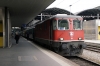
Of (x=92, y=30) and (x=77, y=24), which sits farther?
(x=92, y=30)

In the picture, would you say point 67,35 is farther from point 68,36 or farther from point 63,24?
point 63,24

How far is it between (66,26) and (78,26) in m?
0.98

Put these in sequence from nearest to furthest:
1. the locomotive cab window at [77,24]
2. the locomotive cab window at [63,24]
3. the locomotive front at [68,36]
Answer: the locomotive front at [68,36] → the locomotive cab window at [63,24] → the locomotive cab window at [77,24]

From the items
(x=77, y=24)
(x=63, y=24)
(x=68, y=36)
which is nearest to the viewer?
(x=68, y=36)

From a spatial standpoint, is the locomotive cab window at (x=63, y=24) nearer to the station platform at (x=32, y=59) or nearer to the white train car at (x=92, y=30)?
the station platform at (x=32, y=59)

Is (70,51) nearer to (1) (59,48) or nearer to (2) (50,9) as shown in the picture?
(1) (59,48)

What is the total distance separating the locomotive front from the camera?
1397 centimetres

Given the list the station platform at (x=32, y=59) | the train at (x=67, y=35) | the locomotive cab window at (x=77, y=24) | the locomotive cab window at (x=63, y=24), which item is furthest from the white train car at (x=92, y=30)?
the station platform at (x=32, y=59)

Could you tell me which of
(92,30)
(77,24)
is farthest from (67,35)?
(92,30)

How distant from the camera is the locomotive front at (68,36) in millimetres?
13969

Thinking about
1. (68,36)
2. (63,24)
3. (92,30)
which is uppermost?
(63,24)

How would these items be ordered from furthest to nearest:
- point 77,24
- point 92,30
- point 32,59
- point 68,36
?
point 92,30
point 77,24
point 68,36
point 32,59

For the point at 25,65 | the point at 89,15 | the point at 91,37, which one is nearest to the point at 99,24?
the point at 91,37

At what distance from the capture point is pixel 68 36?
561 inches
